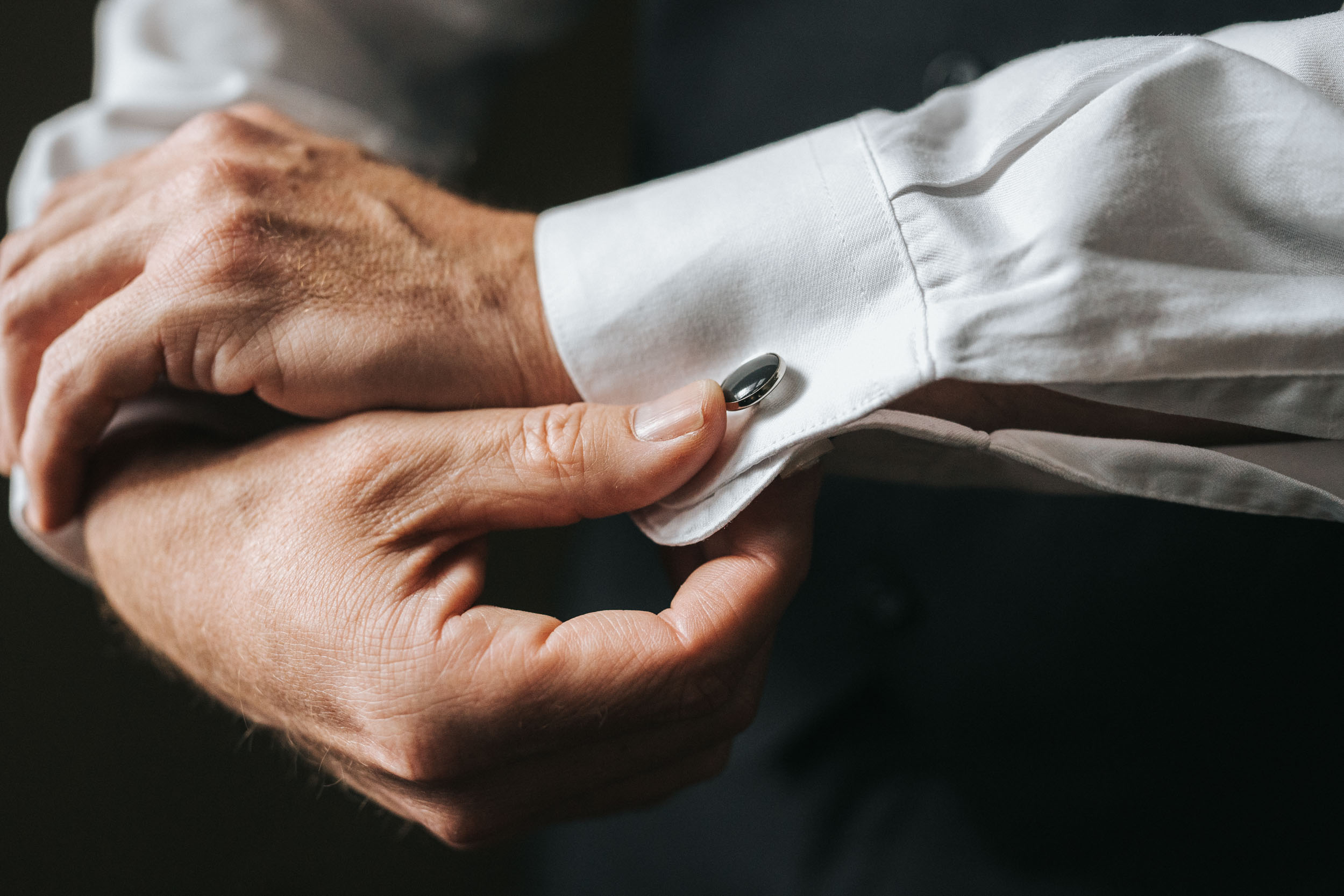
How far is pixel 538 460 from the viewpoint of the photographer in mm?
443

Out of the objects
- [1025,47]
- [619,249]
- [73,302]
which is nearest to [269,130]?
[73,302]

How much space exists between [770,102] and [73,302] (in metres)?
0.61

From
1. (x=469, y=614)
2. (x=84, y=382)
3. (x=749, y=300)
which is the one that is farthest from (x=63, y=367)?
(x=749, y=300)

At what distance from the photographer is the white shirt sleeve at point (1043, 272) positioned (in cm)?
40

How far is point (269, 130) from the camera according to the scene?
1.95 ft

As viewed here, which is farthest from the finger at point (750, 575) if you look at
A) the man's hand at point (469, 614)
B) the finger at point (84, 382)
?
the finger at point (84, 382)

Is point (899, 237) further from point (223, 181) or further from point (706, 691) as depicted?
point (223, 181)

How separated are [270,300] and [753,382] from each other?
0.99 feet

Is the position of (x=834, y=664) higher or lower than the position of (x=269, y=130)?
lower

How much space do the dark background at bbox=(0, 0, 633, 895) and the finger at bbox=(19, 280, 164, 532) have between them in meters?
0.34

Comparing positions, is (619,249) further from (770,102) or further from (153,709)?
(153,709)

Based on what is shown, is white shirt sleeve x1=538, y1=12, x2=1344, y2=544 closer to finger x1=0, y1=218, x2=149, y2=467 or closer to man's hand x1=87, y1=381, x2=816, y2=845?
man's hand x1=87, y1=381, x2=816, y2=845

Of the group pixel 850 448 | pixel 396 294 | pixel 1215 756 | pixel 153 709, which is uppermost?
pixel 396 294

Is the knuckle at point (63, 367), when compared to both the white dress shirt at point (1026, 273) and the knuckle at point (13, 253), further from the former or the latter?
the white dress shirt at point (1026, 273)
